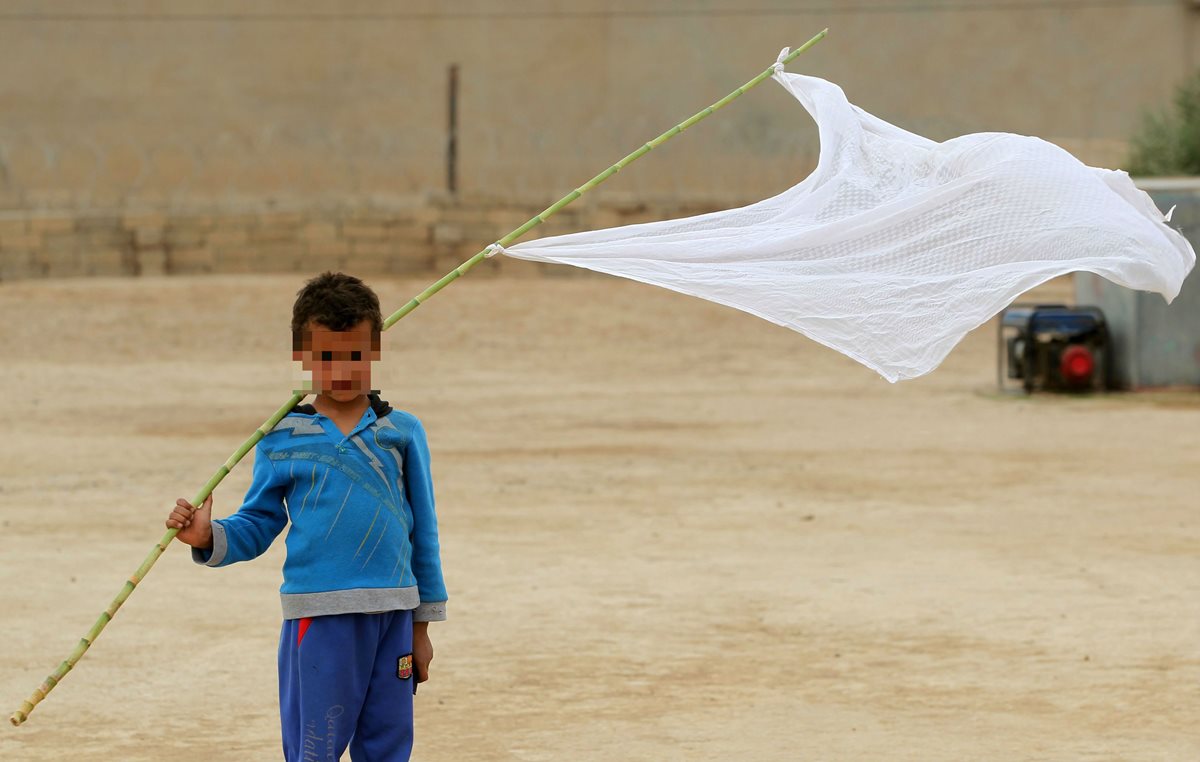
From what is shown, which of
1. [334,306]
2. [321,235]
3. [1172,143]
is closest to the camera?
[334,306]

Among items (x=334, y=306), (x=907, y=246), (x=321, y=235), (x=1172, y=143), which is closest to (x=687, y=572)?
(x=907, y=246)

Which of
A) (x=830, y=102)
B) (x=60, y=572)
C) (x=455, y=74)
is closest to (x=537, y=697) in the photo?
(x=830, y=102)

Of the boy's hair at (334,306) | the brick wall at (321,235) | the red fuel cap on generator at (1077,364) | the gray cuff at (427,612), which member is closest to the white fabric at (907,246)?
the boy's hair at (334,306)

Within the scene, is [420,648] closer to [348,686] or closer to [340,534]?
[348,686]

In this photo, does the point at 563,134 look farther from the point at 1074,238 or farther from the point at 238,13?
the point at 1074,238

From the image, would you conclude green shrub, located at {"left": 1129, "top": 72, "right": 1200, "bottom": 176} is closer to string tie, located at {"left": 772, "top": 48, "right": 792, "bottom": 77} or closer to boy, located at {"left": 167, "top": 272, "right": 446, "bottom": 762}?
string tie, located at {"left": 772, "top": 48, "right": 792, "bottom": 77}

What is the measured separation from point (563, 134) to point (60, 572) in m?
24.3

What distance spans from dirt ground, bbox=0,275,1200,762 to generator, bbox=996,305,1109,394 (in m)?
0.37

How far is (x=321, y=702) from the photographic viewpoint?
324cm

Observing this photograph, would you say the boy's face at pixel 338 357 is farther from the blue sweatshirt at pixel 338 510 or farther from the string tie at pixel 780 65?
the string tie at pixel 780 65

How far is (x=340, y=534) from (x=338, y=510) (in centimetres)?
4

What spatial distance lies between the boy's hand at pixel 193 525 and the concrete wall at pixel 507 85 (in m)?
25.5

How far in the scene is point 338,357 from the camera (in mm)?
3270

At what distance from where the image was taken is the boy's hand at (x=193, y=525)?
3.27 meters
